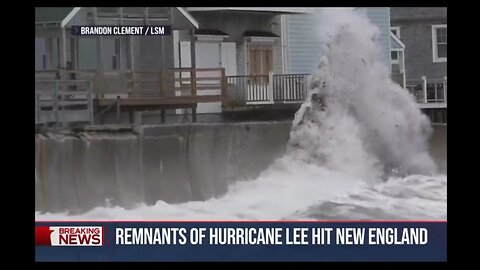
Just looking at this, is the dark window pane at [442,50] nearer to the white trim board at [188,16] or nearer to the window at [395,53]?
the window at [395,53]

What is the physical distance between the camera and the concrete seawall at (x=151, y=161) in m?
12.7

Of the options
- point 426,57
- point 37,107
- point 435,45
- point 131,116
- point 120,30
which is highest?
point 120,30

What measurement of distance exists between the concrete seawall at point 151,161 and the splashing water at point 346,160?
13 cm

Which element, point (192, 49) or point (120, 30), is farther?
point (192, 49)

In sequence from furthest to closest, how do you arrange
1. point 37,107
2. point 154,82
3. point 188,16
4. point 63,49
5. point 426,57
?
point 154,82
point 426,57
point 188,16
point 63,49
point 37,107

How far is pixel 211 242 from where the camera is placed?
12.6 metres

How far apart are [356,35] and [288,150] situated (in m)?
1.55

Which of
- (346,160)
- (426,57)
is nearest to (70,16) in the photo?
(346,160)

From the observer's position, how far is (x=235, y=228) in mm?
12609

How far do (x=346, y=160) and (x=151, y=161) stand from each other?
7.43 feet

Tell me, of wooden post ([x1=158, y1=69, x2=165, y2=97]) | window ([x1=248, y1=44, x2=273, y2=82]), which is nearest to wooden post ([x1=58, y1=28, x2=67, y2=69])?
wooden post ([x1=158, y1=69, x2=165, y2=97])

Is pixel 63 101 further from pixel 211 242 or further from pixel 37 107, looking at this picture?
pixel 211 242

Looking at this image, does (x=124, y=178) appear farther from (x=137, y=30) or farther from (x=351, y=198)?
(x=351, y=198)
